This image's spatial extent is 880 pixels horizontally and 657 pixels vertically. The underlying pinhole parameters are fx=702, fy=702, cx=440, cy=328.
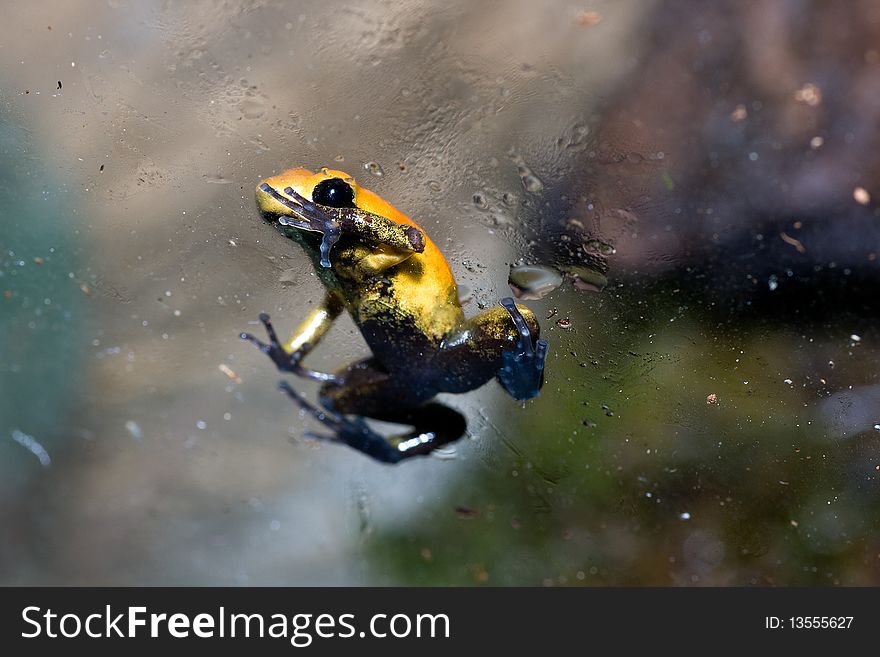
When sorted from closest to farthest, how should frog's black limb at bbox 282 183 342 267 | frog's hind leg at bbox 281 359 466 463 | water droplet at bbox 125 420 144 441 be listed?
frog's black limb at bbox 282 183 342 267, frog's hind leg at bbox 281 359 466 463, water droplet at bbox 125 420 144 441

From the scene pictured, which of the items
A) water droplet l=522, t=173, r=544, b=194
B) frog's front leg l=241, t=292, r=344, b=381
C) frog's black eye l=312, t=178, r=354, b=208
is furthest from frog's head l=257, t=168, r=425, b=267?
water droplet l=522, t=173, r=544, b=194

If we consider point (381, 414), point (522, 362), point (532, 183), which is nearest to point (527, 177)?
point (532, 183)

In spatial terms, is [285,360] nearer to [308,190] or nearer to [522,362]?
[308,190]

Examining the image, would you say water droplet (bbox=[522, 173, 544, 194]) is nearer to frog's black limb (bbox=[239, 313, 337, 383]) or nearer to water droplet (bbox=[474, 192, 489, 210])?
water droplet (bbox=[474, 192, 489, 210])

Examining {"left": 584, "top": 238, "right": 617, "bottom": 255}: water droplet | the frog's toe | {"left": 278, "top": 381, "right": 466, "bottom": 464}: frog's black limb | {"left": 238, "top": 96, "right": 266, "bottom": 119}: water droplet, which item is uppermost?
{"left": 238, "top": 96, "right": 266, "bottom": 119}: water droplet

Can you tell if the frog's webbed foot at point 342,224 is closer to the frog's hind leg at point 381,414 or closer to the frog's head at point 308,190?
the frog's head at point 308,190
